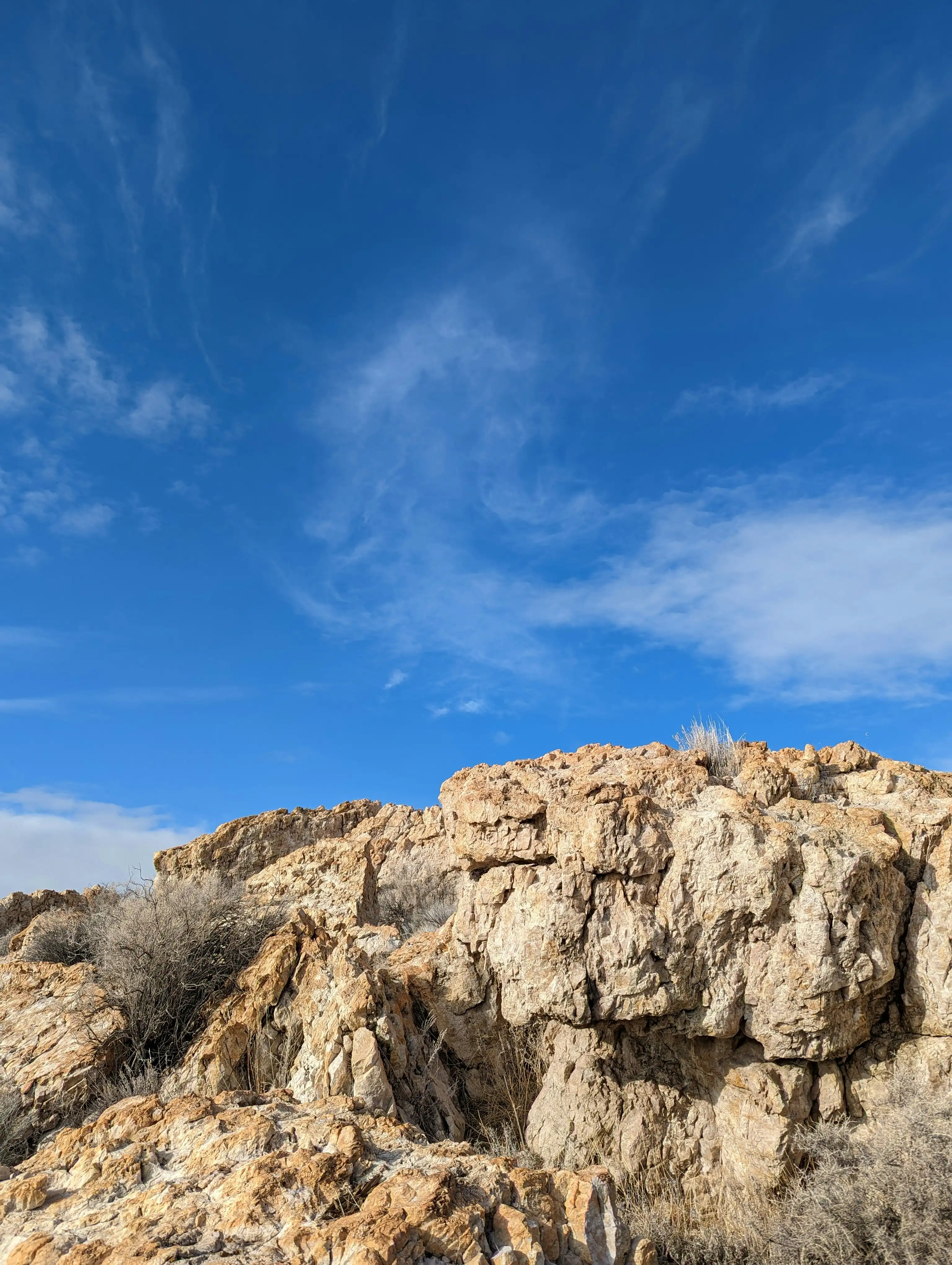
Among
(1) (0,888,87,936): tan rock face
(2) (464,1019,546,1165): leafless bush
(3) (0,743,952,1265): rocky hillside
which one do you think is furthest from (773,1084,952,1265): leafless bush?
(1) (0,888,87,936): tan rock face

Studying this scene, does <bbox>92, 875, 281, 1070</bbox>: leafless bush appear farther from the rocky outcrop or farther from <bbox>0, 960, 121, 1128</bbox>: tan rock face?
the rocky outcrop

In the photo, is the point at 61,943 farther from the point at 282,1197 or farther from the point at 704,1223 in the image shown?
the point at 704,1223

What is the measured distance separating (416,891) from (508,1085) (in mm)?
5243

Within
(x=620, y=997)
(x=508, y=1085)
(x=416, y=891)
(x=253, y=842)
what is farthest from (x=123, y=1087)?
(x=253, y=842)

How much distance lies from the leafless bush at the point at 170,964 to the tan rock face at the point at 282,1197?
2.85 m

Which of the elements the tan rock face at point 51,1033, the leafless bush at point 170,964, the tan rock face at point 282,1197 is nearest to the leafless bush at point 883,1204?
the tan rock face at point 282,1197

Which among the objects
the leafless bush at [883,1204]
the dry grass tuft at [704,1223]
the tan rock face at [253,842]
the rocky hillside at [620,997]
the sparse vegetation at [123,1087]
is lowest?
the dry grass tuft at [704,1223]

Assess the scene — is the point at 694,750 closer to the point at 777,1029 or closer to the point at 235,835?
the point at 777,1029

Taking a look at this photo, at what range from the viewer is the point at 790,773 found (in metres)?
7.61

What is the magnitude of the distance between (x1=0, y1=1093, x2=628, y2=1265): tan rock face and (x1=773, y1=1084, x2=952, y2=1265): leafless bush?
5.44 ft

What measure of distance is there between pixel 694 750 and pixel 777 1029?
2.59 meters

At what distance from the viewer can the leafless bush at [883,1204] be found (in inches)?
183

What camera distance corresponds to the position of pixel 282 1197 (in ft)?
12.2

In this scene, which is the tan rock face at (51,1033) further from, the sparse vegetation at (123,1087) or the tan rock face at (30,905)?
the tan rock face at (30,905)
